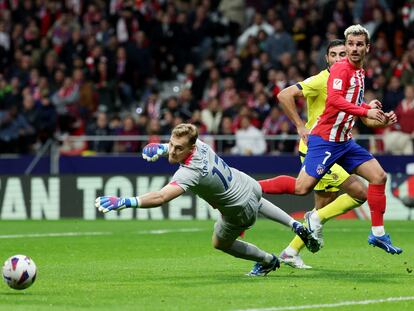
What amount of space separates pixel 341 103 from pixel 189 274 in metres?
2.35

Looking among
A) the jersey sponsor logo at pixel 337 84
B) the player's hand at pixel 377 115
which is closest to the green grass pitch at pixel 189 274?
the player's hand at pixel 377 115

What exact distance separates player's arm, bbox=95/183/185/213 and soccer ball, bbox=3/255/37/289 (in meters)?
0.82

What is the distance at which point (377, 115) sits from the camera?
37.3 ft

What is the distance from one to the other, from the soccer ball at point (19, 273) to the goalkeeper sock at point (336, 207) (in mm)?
3720

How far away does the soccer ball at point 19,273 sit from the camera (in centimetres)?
984

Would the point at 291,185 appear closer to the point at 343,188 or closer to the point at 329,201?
the point at 343,188

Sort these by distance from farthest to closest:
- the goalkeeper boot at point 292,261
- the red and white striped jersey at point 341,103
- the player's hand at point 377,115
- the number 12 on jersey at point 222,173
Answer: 1. the goalkeeper boot at point 292,261
2. the red and white striped jersey at point 341,103
3. the player's hand at point 377,115
4. the number 12 on jersey at point 222,173

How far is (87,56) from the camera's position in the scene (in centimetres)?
2881

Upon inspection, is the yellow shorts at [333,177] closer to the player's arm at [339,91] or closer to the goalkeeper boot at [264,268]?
the player's arm at [339,91]

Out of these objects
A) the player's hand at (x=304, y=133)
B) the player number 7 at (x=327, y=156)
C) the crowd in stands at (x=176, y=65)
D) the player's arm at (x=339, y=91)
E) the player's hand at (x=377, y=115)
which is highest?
the player's arm at (x=339, y=91)

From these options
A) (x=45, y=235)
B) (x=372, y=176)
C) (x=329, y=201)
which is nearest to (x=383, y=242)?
(x=372, y=176)

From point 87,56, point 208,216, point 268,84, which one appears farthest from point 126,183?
point 87,56

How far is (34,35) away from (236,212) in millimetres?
19567

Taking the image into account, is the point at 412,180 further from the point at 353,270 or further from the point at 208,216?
the point at 353,270
